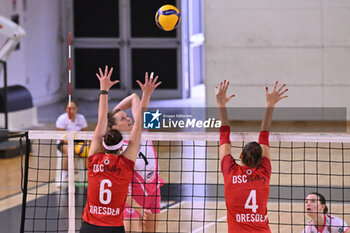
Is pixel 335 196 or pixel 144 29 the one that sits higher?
pixel 144 29

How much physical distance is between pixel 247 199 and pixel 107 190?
1.04 meters

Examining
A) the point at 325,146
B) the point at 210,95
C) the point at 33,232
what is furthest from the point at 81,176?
the point at 210,95

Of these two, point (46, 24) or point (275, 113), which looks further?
point (46, 24)

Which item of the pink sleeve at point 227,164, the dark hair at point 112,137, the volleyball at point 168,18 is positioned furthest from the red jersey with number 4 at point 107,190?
the volleyball at point 168,18

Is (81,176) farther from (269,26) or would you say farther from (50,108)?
(50,108)

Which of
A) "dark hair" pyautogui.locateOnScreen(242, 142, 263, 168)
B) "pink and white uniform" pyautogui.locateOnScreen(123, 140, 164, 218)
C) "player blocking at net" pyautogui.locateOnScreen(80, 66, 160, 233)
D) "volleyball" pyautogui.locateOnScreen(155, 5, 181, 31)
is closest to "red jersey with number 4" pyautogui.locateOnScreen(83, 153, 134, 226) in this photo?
"player blocking at net" pyautogui.locateOnScreen(80, 66, 160, 233)

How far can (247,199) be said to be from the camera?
15.2 feet

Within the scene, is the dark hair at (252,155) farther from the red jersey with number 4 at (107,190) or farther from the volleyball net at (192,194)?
the red jersey with number 4 at (107,190)

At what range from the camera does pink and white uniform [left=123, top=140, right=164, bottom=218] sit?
622 cm

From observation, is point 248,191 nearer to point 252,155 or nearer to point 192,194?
point 252,155

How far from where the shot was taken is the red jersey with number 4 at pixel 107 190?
4742 millimetres

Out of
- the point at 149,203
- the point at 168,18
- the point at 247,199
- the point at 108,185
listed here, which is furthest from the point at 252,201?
the point at 168,18

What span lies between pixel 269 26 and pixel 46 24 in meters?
6.23

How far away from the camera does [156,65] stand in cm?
1769
